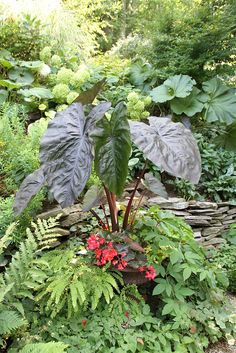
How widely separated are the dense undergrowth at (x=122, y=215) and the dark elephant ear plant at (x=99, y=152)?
28cm

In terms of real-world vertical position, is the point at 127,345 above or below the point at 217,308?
above

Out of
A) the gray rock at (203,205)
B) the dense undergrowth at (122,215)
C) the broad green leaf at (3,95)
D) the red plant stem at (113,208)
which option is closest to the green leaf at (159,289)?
the dense undergrowth at (122,215)

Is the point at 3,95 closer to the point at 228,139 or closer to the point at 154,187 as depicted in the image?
the point at 154,187

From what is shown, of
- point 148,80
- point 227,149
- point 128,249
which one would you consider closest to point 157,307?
point 128,249

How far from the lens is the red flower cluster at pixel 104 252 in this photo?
6.18 feet

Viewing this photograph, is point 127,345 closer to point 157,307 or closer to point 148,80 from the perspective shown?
point 157,307

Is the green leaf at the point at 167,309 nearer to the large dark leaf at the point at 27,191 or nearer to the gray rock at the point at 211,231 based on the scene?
the large dark leaf at the point at 27,191

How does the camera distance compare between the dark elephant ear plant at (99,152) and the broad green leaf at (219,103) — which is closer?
the dark elephant ear plant at (99,152)

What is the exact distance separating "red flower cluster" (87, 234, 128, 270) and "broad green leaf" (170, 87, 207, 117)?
6.84 feet

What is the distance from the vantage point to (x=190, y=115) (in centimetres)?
360

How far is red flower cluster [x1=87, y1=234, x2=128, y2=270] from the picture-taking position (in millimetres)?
1885

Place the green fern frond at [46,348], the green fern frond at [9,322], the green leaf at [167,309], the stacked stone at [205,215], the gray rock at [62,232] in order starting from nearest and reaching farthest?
the green fern frond at [46,348]
the green fern frond at [9,322]
the green leaf at [167,309]
the gray rock at [62,232]
the stacked stone at [205,215]

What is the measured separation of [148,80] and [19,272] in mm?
3030

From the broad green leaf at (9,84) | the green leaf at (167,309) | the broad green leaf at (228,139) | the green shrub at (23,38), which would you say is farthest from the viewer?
the green shrub at (23,38)
